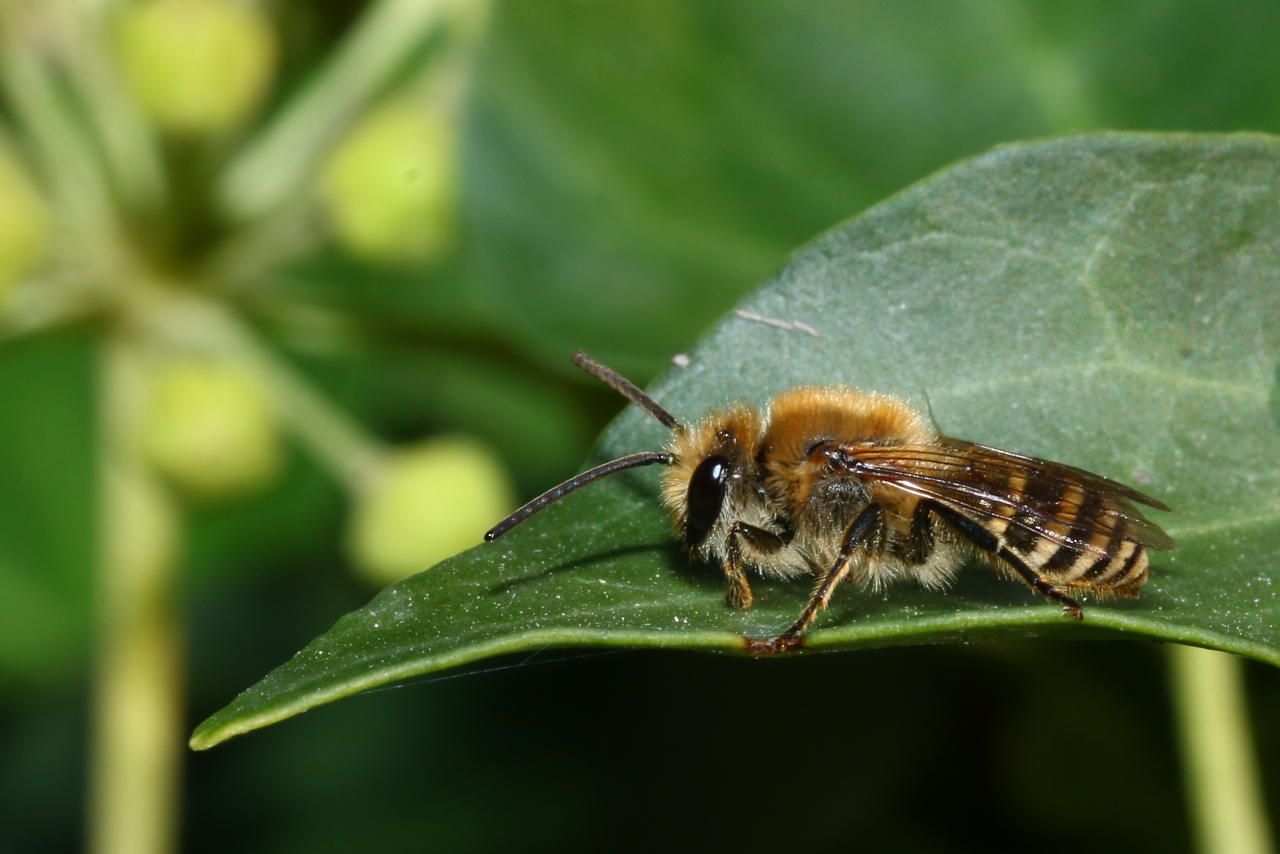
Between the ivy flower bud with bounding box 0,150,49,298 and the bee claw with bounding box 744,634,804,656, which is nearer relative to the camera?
the bee claw with bounding box 744,634,804,656

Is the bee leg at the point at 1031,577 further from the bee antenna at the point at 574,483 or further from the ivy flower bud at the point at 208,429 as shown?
the ivy flower bud at the point at 208,429

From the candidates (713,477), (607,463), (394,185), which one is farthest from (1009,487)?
(394,185)

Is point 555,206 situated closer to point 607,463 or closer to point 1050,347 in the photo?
point 607,463

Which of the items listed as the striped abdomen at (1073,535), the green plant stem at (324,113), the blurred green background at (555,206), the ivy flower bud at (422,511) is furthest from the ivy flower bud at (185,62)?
the striped abdomen at (1073,535)

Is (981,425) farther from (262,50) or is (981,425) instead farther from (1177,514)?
(262,50)

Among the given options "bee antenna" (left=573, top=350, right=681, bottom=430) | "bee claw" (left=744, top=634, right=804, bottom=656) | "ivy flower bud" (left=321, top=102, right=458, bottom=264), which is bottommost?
"bee claw" (left=744, top=634, right=804, bottom=656)

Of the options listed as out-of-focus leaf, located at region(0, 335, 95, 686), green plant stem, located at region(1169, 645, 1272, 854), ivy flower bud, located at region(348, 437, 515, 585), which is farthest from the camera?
out-of-focus leaf, located at region(0, 335, 95, 686)

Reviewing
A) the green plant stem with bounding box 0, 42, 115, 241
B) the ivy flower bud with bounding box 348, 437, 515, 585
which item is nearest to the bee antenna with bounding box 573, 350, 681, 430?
the ivy flower bud with bounding box 348, 437, 515, 585

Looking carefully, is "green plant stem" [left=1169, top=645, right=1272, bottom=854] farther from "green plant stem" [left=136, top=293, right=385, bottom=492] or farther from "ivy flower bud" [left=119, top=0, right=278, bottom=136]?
"ivy flower bud" [left=119, top=0, right=278, bottom=136]
